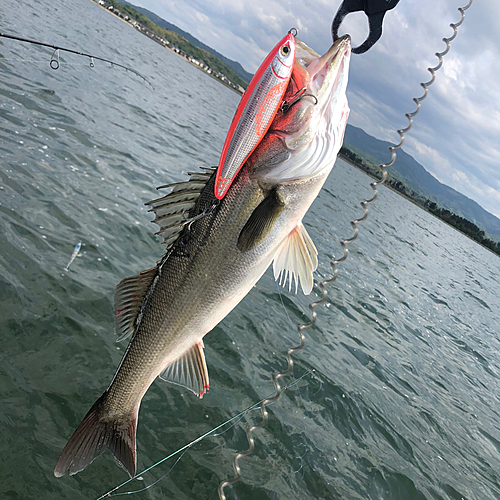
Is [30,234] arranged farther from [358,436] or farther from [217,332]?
[358,436]

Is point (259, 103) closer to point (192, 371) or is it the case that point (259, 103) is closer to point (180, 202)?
point (180, 202)

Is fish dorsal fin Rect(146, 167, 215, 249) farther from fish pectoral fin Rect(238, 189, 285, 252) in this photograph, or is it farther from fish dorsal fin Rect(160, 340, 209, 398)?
fish dorsal fin Rect(160, 340, 209, 398)

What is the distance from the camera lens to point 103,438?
248 centimetres

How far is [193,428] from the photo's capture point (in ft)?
16.4

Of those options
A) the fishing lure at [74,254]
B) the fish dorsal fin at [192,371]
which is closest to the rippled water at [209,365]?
the fishing lure at [74,254]

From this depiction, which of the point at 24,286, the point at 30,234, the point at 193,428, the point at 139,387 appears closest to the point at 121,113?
the point at 30,234

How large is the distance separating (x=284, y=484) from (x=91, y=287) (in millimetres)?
4312

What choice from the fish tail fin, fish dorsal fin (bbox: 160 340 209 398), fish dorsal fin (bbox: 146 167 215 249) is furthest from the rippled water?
fish dorsal fin (bbox: 146 167 215 249)

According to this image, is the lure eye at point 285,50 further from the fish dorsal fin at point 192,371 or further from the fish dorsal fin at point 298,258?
the fish dorsal fin at point 192,371

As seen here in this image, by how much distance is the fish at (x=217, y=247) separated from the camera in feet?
6.68

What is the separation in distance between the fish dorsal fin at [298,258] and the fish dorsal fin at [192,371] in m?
0.70

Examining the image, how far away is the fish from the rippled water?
7.33ft

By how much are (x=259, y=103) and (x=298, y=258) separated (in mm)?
982

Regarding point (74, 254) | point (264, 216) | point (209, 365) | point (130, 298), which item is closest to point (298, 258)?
point (264, 216)
